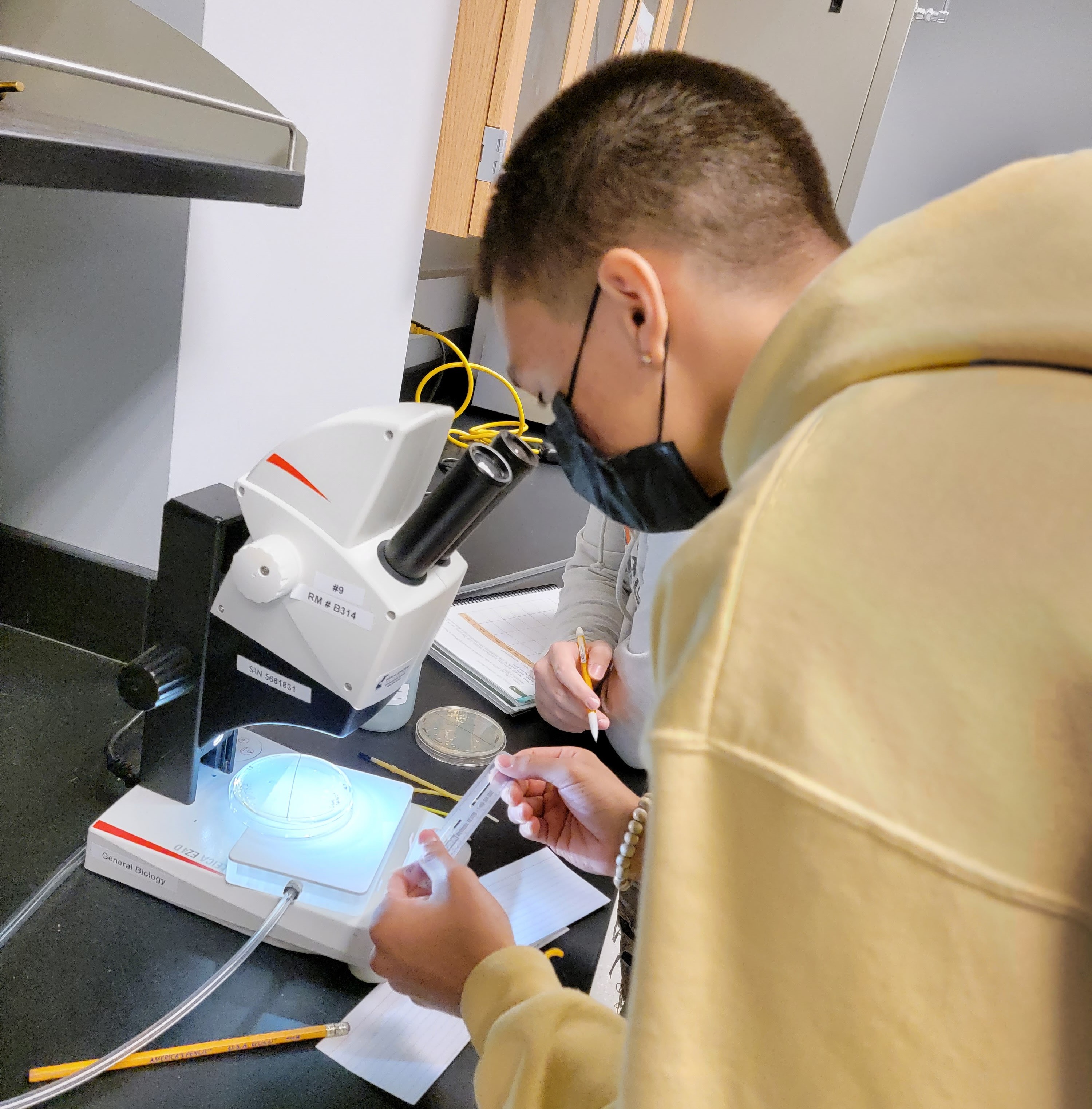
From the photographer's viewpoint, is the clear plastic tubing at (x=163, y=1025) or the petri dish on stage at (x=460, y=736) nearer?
the clear plastic tubing at (x=163, y=1025)

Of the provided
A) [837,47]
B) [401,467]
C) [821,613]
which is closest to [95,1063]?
[401,467]

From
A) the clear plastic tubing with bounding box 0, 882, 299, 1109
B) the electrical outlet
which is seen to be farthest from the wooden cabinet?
the clear plastic tubing with bounding box 0, 882, 299, 1109

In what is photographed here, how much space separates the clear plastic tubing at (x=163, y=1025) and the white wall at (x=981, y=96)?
3188 millimetres

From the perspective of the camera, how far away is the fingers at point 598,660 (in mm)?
1076

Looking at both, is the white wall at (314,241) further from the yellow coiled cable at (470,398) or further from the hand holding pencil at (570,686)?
the yellow coiled cable at (470,398)

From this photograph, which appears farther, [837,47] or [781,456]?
[837,47]

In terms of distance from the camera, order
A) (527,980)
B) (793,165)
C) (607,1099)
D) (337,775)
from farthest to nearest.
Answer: (337,775) < (793,165) < (527,980) < (607,1099)

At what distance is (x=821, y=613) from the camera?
0.28m

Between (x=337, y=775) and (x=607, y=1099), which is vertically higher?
(x=607, y=1099)

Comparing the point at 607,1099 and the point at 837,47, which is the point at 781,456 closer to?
the point at 607,1099

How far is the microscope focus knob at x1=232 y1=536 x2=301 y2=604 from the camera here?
25.0 inches

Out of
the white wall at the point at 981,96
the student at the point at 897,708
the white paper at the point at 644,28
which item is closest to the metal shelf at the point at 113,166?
the student at the point at 897,708

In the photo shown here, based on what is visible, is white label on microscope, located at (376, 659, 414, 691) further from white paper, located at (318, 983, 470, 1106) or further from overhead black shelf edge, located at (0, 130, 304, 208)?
overhead black shelf edge, located at (0, 130, 304, 208)

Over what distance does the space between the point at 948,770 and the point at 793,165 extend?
22.7 inches
